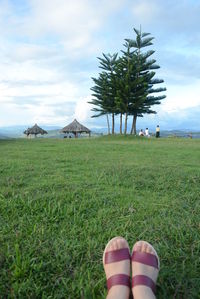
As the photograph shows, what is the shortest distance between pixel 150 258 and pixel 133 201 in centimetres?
97

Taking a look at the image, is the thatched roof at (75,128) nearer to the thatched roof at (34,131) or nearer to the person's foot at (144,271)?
the thatched roof at (34,131)

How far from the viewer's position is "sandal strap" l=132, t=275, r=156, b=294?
4.16ft

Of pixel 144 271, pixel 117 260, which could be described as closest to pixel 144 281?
pixel 144 271

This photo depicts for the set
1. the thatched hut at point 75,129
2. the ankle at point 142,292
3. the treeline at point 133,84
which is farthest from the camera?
the thatched hut at point 75,129

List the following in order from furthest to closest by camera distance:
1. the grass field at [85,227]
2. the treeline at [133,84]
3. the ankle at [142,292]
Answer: the treeline at [133,84], the grass field at [85,227], the ankle at [142,292]

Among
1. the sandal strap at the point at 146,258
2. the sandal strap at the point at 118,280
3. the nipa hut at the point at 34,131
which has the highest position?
the nipa hut at the point at 34,131

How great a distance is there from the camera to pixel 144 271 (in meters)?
1.33

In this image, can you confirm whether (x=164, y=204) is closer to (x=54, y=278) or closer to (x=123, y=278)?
(x=123, y=278)

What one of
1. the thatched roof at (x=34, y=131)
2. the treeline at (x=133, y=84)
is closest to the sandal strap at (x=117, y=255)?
the treeline at (x=133, y=84)

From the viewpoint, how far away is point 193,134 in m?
21.2

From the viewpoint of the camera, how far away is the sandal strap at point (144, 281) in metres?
1.27

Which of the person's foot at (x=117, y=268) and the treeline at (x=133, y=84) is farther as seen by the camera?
the treeline at (x=133, y=84)

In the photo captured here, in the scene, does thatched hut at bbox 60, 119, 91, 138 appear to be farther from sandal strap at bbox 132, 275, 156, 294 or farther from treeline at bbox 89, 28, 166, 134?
sandal strap at bbox 132, 275, 156, 294

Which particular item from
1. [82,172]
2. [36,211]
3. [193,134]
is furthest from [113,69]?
[36,211]
